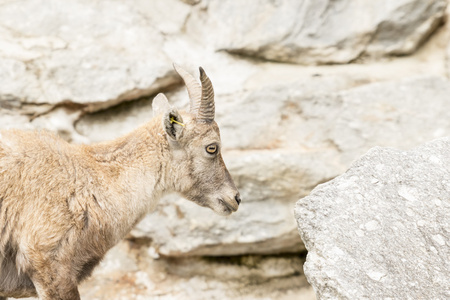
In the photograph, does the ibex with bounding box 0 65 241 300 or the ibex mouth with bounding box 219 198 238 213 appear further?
the ibex mouth with bounding box 219 198 238 213

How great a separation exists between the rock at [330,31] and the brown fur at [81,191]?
3967 millimetres

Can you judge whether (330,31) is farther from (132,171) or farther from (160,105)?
(132,171)

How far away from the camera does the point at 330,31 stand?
939 centimetres

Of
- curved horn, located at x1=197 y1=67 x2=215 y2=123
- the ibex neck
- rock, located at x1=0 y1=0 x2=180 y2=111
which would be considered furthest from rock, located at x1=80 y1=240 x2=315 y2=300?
curved horn, located at x1=197 y1=67 x2=215 y2=123

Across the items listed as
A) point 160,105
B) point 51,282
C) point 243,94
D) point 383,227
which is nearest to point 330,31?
point 243,94

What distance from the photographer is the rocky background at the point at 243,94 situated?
27.2ft

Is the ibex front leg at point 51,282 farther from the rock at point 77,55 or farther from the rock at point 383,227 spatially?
the rock at point 77,55

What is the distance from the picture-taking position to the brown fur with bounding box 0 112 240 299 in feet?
16.1

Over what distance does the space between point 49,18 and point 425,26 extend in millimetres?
6365

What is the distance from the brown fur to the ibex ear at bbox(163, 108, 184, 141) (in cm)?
1

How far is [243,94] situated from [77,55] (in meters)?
2.75

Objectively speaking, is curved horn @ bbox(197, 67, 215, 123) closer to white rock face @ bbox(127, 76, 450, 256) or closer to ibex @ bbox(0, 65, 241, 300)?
ibex @ bbox(0, 65, 241, 300)

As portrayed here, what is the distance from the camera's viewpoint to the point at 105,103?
8688mm

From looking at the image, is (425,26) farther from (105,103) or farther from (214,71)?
(105,103)
